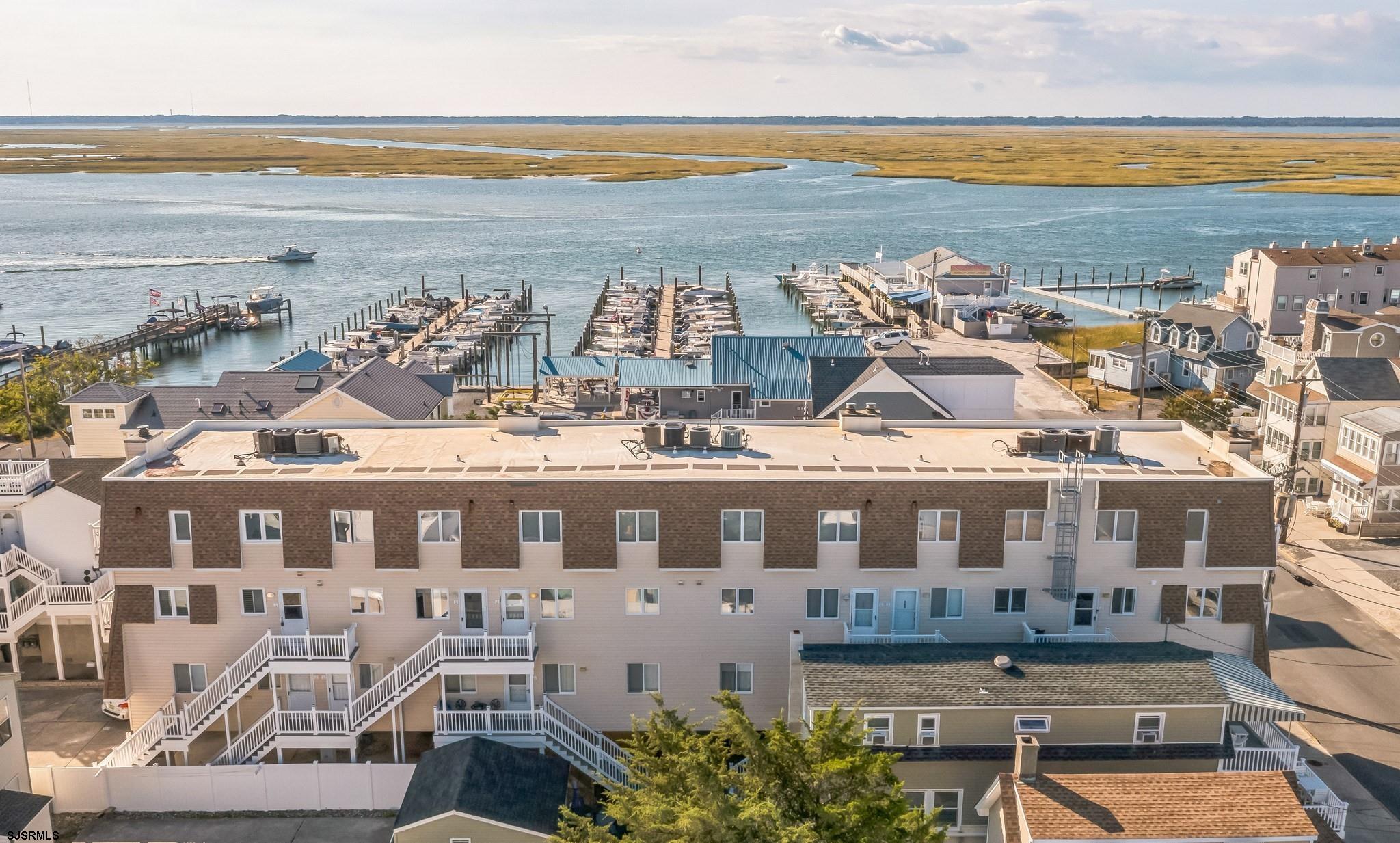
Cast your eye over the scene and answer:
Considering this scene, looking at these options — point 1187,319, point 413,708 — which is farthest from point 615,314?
point 413,708

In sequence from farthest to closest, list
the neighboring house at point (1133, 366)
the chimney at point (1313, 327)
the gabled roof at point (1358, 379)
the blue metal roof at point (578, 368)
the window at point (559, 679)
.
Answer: the neighboring house at point (1133, 366), the blue metal roof at point (578, 368), the chimney at point (1313, 327), the gabled roof at point (1358, 379), the window at point (559, 679)

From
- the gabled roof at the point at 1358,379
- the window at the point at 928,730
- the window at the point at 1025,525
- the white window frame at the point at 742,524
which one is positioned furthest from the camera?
the gabled roof at the point at 1358,379

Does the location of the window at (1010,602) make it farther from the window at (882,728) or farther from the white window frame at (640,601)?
the white window frame at (640,601)

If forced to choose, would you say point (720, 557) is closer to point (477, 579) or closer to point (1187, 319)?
point (477, 579)

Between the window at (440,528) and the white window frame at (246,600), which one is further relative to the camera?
the white window frame at (246,600)

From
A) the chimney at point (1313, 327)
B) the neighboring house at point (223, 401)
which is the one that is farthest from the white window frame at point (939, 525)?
the chimney at point (1313, 327)

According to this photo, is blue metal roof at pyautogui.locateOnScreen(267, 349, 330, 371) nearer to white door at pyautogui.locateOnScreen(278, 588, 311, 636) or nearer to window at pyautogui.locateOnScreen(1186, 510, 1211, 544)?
white door at pyautogui.locateOnScreen(278, 588, 311, 636)

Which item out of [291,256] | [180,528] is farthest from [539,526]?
[291,256]
